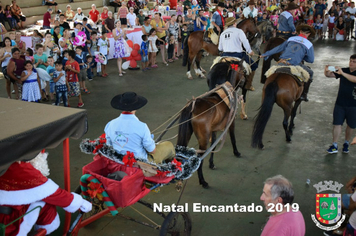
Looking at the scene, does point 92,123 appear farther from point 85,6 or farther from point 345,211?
point 85,6

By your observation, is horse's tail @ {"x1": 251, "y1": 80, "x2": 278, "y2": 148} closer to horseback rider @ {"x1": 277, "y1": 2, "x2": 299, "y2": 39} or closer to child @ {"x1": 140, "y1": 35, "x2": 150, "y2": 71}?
horseback rider @ {"x1": 277, "y1": 2, "x2": 299, "y2": 39}

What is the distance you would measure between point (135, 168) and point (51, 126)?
953 millimetres

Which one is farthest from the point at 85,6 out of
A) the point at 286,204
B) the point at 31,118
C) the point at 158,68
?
the point at 286,204

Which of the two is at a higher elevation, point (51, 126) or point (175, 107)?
point (51, 126)

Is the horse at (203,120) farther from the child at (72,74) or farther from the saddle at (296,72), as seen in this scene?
the child at (72,74)

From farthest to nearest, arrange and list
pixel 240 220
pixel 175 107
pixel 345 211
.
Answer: pixel 175 107
pixel 240 220
pixel 345 211

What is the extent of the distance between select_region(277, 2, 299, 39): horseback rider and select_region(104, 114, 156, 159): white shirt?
7291 millimetres

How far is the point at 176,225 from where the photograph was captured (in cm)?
397

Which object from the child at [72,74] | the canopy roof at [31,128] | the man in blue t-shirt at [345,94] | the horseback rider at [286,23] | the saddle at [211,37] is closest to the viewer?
the canopy roof at [31,128]

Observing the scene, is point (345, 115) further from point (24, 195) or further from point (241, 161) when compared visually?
point (24, 195)

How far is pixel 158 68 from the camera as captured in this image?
12039 millimetres

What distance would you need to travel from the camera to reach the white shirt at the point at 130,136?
354 cm

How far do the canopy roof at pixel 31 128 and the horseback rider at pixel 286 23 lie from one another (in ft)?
25.2

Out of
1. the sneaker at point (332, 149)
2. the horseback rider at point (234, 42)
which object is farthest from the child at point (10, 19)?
the sneaker at point (332, 149)
